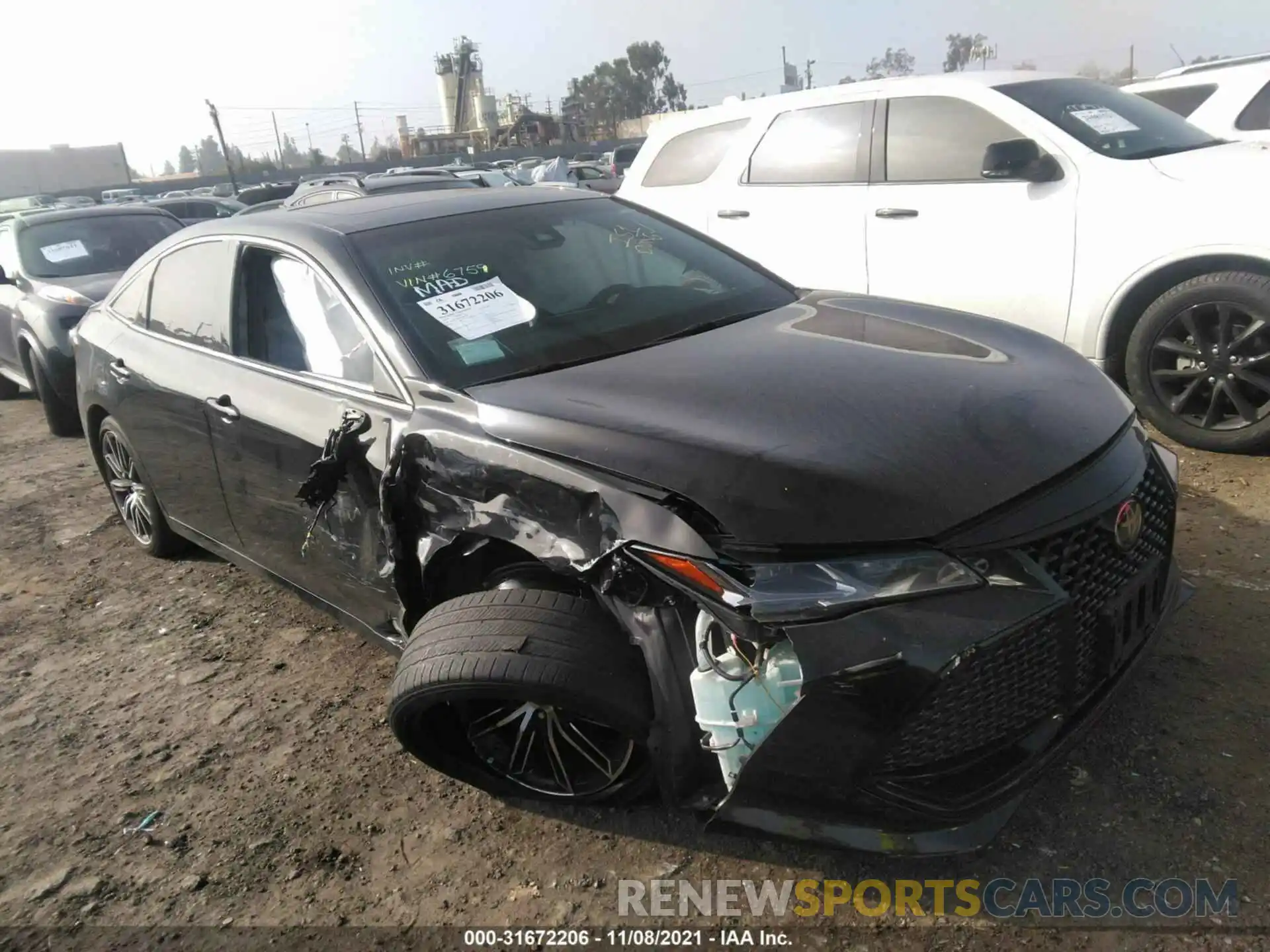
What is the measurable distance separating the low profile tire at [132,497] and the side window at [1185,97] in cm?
713

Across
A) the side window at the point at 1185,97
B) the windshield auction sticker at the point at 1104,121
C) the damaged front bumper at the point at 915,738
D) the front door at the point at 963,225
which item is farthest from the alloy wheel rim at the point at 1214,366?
the side window at the point at 1185,97

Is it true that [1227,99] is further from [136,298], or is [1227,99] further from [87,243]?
[87,243]

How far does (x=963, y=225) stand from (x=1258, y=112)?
323 cm

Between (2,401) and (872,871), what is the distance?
366 inches

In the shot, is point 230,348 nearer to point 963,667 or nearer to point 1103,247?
point 963,667

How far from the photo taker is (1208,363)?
4.16 m

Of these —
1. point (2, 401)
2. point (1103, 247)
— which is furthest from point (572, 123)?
point (1103, 247)

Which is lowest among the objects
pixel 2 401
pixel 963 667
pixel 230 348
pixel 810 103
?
pixel 2 401

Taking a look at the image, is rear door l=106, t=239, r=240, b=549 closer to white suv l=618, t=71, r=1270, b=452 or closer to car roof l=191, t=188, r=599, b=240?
car roof l=191, t=188, r=599, b=240

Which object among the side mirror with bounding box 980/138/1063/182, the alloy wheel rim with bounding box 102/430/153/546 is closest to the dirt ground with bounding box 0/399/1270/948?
the alloy wheel rim with bounding box 102/430/153/546

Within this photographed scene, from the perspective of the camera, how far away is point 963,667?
1.85 m

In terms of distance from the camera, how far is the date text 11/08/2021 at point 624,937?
2.10 m

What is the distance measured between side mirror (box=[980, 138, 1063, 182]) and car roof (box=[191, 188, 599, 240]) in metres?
2.03

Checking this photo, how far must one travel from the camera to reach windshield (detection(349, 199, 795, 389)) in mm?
2723
